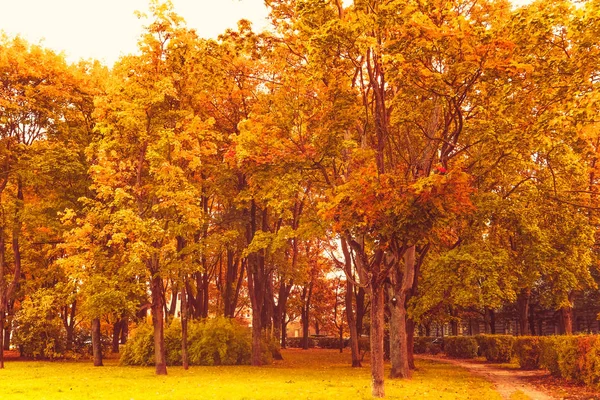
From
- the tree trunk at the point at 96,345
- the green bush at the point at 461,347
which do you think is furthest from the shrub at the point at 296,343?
the tree trunk at the point at 96,345

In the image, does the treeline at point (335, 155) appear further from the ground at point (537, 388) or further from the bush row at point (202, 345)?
the ground at point (537, 388)

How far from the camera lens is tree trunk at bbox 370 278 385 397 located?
15070 millimetres

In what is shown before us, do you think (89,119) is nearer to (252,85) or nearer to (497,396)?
(252,85)

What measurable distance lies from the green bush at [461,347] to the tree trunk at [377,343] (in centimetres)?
3004

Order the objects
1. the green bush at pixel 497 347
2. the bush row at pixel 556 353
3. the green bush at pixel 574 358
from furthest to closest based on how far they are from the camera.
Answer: the green bush at pixel 497 347 → the bush row at pixel 556 353 → the green bush at pixel 574 358

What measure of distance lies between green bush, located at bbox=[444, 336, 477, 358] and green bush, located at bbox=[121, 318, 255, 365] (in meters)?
19.1

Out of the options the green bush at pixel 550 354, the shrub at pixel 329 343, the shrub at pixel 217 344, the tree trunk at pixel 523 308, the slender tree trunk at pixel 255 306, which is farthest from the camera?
the shrub at pixel 329 343

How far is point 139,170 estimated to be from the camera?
2453 cm

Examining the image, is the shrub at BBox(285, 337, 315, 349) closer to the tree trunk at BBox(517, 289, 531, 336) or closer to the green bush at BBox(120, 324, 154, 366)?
the tree trunk at BBox(517, 289, 531, 336)

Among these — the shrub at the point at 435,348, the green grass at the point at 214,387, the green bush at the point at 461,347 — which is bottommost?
the shrub at the point at 435,348

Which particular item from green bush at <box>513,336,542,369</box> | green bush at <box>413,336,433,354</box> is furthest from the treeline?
green bush at <box>413,336,433,354</box>

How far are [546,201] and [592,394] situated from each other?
8.56 m

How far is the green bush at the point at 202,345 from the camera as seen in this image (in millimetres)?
30125

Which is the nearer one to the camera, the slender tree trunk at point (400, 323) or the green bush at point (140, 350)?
the slender tree trunk at point (400, 323)
